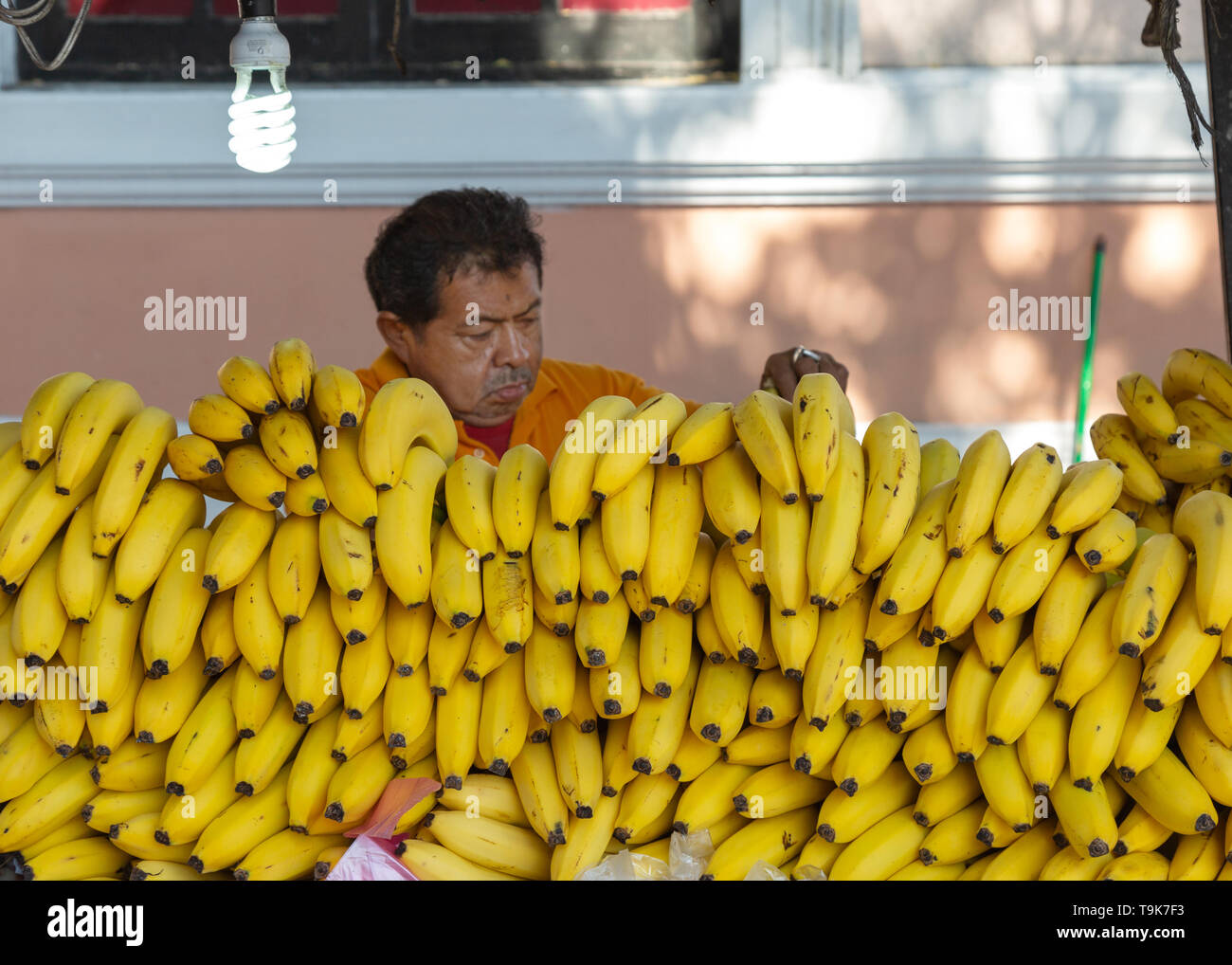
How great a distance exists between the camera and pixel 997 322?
5273 mm

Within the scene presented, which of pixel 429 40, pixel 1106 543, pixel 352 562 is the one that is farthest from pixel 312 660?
pixel 429 40

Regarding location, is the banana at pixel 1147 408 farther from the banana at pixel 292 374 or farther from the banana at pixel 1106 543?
the banana at pixel 292 374

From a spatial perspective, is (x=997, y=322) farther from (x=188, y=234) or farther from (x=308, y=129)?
(x=188, y=234)

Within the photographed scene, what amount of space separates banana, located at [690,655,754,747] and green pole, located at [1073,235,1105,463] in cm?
364

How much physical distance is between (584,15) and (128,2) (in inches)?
76.7

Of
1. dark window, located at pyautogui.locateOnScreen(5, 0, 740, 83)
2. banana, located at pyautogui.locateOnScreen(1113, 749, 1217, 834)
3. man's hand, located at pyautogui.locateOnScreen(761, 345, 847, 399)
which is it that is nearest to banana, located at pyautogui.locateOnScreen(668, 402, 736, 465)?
banana, located at pyautogui.locateOnScreen(1113, 749, 1217, 834)

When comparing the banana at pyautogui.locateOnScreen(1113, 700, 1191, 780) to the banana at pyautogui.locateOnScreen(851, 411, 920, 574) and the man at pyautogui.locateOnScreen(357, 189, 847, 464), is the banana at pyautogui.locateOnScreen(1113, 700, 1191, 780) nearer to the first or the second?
the banana at pyautogui.locateOnScreen(851, 411, 920, 574)

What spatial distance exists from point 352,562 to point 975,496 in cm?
94

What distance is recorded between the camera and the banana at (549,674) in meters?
1.90

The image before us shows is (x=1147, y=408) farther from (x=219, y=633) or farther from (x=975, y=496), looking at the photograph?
(x=219, y=633)

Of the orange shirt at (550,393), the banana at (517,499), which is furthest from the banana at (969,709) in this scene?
the orange shirt at (550,393)

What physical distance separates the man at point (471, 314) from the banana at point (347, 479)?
1264mm

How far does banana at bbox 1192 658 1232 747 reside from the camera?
179cm
